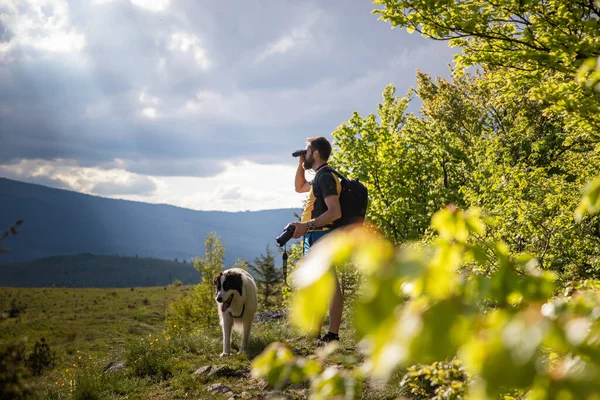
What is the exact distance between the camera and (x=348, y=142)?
12.6 m

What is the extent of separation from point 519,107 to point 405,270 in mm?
21354

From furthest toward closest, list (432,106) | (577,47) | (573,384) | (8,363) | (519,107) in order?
(432,106) → (519,107) → (577,47) → (8,363) → (573,384)

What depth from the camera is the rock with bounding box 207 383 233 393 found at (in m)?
6.52

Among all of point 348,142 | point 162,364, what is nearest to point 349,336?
point 162,364

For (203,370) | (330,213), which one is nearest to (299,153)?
(330,213)

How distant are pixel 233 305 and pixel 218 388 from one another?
8.43 feet

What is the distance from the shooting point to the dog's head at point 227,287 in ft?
29.4

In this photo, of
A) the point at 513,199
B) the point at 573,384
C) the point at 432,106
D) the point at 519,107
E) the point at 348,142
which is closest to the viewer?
the point at 573,384

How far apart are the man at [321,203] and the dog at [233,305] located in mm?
3365

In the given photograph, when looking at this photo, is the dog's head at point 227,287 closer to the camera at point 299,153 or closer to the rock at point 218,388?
the rock at point 218,388

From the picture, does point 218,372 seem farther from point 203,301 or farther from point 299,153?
point 203,301

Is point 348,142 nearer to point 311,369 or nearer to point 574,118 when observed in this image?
point 574,118

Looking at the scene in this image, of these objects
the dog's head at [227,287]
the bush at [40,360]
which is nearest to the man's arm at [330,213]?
the dog's head at [227,287]

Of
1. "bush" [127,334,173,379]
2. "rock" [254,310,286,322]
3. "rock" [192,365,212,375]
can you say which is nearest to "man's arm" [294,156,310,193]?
"rock" [192,365,212,375]
